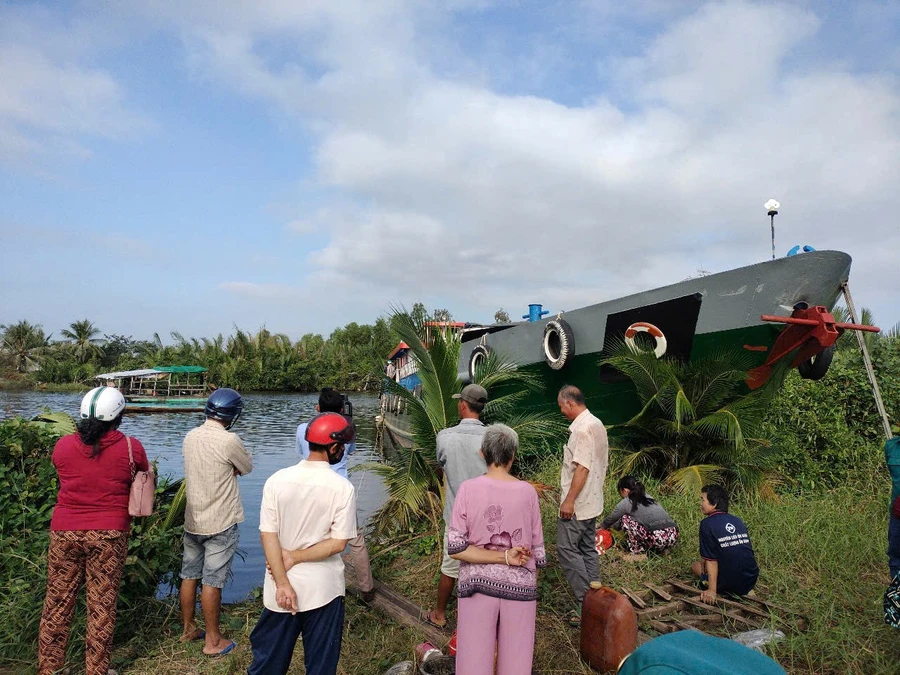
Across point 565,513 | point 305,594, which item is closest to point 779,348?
point 565,513

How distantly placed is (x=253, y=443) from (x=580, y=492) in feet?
58.0

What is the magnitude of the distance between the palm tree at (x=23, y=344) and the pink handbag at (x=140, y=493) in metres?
59.0

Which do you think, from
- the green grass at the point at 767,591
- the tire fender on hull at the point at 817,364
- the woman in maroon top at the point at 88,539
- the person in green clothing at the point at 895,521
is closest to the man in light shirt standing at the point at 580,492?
the green grass at the point at 767,591

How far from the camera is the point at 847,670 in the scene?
11.0 ft

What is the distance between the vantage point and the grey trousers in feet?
14.1

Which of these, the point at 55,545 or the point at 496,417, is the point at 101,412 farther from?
the point at 496,417

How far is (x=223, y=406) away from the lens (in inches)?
164

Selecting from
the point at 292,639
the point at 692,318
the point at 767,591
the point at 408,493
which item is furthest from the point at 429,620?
the point at 692,318

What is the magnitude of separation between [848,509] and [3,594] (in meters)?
7.75

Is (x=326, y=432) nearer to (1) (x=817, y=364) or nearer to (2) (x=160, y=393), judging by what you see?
(1) (x=817, y=364)

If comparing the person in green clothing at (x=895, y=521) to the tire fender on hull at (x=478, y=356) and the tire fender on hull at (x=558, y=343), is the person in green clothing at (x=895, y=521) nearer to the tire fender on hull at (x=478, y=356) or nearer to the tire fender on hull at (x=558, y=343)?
the tire fender on hull at (x=558, y=343)

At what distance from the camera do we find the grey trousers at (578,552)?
4289 millimetres

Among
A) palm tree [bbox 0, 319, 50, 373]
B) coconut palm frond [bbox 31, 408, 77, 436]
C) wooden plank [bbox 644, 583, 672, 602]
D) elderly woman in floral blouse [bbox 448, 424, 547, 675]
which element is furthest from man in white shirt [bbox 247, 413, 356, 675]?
palm tree [bbox 0, 319, 50, 373]

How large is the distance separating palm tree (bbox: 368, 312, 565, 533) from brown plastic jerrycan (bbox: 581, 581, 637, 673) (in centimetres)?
286
